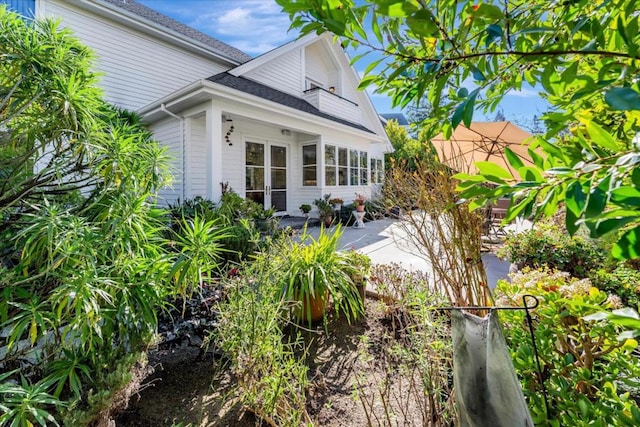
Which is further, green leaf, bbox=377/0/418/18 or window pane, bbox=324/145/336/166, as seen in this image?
window pane, bbox=324/145/336/166

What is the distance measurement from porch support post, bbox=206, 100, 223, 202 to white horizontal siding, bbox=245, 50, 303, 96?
3538 millimetres

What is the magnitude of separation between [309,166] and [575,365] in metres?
9.84

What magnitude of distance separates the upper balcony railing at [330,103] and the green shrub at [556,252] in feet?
27.8

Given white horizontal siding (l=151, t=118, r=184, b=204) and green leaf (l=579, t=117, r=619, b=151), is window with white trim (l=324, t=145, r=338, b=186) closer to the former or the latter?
white horizontal siding (l=151, t=118, r=184, b=204)

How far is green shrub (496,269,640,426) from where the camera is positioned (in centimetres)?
129

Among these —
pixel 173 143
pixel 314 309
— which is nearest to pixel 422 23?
pixel 314 309

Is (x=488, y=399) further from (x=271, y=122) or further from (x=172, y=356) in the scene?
(x=271, y=122)

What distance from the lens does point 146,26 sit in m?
8.44

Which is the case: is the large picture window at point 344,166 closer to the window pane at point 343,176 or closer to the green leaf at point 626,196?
the window pane at point 343,176

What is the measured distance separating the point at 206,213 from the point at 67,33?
13.6ft

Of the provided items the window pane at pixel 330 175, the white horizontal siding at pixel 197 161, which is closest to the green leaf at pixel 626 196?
the white horizontal siding at pixel 197 161

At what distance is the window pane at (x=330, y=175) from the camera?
1083cm

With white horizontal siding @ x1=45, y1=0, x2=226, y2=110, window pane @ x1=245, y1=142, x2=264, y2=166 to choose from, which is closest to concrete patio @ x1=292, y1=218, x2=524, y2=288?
window pane @ x1=245, y1=142, x2=264, y2=166

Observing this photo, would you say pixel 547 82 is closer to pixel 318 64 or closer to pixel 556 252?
pixel 556 252
